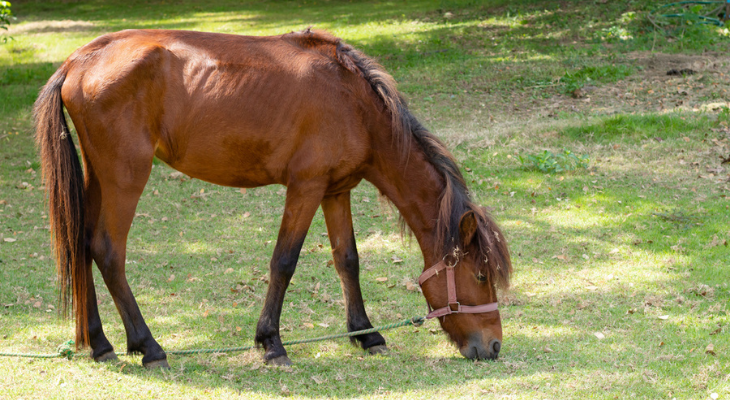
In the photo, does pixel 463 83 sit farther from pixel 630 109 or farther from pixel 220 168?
pixel 220 168

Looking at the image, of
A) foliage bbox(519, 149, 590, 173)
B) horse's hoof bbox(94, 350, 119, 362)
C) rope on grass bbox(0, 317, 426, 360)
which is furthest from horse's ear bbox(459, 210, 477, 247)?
foliage bbox(519, 149, 590, 173)

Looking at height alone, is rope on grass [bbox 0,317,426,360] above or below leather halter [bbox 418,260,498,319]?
below

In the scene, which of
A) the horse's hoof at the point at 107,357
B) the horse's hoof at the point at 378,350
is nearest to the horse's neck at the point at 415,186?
the horse's hoof at the point at 378,350

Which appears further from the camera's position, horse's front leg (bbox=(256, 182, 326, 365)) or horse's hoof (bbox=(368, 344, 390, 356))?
horse's hoof (bbox=(368, 344, 390, 356))

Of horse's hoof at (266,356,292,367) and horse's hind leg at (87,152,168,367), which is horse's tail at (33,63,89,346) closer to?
horse's hind leg at (87,152,168,367)

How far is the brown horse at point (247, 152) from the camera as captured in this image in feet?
13.7

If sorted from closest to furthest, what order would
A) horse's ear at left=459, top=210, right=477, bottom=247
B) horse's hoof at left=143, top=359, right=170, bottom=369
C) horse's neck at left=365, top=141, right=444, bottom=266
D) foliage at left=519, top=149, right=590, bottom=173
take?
horse's ear at left=459, top=210, right=477, bottom=247, horse's hoof at left=143, top=359, right=170, bottom=369, horse's neck at left=365, top=141, right=444, bottom=266, foliage at left=519, top=149, right=590, bottom=173

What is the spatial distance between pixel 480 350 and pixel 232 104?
2.32m

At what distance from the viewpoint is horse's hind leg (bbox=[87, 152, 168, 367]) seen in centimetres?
416

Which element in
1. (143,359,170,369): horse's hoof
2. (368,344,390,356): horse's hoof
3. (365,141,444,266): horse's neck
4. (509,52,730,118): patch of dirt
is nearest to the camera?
(143,359,170,369): horse's hoof

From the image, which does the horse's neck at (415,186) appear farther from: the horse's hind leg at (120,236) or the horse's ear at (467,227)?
the horse's hind leg at (120,236)

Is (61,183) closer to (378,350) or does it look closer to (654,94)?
(378,350)

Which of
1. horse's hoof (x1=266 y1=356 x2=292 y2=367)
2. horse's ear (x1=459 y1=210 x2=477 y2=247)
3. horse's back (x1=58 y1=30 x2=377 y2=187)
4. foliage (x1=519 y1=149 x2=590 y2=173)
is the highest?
horse's back (x1=58 y1=30 x2=377 y2=187)

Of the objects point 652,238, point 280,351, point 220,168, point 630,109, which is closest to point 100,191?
point 220,168
